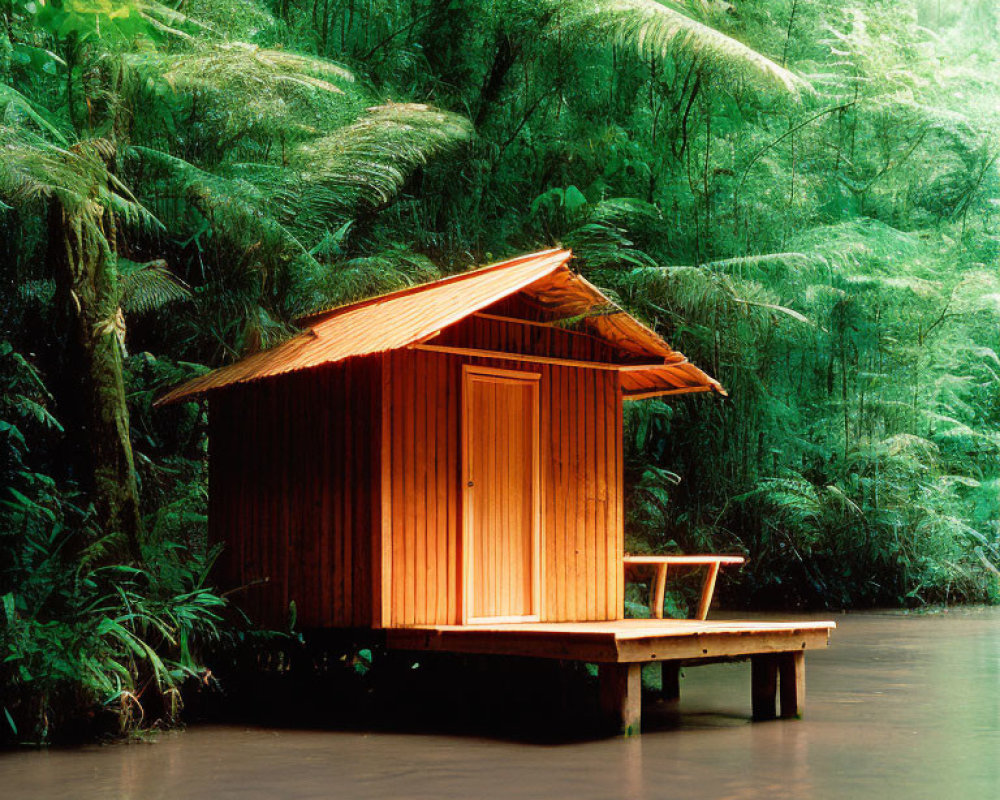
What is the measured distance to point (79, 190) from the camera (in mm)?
8398

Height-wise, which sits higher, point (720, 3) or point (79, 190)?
point (720, 3)

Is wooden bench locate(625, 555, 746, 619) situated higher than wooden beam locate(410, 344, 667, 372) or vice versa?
wooden beam locate(410, 344, 667, 372)

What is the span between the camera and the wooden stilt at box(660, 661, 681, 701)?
10469 mm

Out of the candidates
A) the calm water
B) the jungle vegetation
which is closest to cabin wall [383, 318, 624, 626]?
the calm water

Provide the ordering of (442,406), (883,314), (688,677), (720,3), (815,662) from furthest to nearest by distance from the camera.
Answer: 1. (883,314)
2. (720,3)
3. (815,662)
4. (688,677)
5. (442,406)

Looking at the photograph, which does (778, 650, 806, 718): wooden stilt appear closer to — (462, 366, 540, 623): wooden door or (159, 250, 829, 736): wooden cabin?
(159, 250, 829, 736): wooden cabin

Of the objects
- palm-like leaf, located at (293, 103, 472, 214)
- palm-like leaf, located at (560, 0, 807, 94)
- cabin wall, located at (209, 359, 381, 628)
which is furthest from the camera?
palm-like leaf, located at (560, 0, 807, 94)

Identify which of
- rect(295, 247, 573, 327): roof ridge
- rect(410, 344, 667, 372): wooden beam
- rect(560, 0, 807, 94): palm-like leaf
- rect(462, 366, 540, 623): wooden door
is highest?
rect(560, 0, 807, 94): palm-like leaf

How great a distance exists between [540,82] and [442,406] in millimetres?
10317

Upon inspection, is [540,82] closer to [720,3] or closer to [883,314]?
[720,3]

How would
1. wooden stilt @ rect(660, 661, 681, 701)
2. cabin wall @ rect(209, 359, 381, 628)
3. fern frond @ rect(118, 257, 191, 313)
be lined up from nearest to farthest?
cabin wall @ rect(209, 359, 381, 628), wooden stilt @ rect(660, 661, 681, 701), fern frond @ rect(118, 257, 191, 313)

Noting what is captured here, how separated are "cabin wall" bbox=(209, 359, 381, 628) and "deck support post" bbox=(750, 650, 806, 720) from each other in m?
2.88

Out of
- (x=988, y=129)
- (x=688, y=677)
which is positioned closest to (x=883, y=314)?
(x=988, y=129)

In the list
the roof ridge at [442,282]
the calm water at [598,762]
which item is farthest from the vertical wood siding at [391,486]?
the calm water at [598,762]
